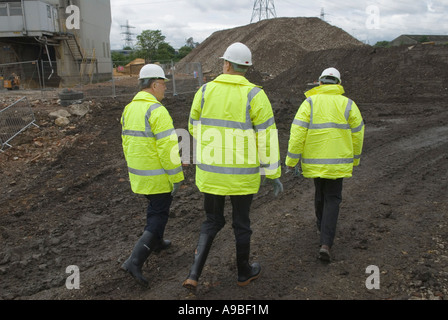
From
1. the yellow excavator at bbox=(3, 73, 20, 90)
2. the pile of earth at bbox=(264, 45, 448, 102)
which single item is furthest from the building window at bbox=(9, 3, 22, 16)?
the pile of earth at bbox=(264, 45, 448, 102)

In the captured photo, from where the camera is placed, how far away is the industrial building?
72.9 ft

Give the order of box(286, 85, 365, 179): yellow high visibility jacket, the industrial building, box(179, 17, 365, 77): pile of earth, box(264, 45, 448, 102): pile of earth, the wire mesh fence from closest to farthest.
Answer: box(286, 85, 365, 179): yellow high visibility jacket
the wire mesh fence
box(264, 45, 448, 102): pile of earth
the industrial building
box(179, 17, 365, 77): pile of earth

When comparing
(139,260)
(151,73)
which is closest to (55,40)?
(151,73)

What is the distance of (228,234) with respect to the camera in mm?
5164

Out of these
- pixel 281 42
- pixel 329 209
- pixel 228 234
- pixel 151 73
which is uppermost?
pixel 281 42

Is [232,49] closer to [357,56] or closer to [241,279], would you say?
[241,279]

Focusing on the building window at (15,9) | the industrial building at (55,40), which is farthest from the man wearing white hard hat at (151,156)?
the building window at (15,9)

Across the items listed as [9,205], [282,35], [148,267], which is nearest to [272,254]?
[148,267]

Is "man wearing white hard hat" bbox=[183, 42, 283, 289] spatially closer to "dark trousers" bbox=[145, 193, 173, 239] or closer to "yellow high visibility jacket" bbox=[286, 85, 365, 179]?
"dark trousers" bbox=[145, 193, 173, 239]

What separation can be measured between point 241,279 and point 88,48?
2927 cm

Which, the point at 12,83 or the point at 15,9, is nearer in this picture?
the point at 12,83

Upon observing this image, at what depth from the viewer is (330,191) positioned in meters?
4.54

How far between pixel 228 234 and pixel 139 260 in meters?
1.46

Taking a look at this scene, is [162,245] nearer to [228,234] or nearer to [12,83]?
[228,234]
